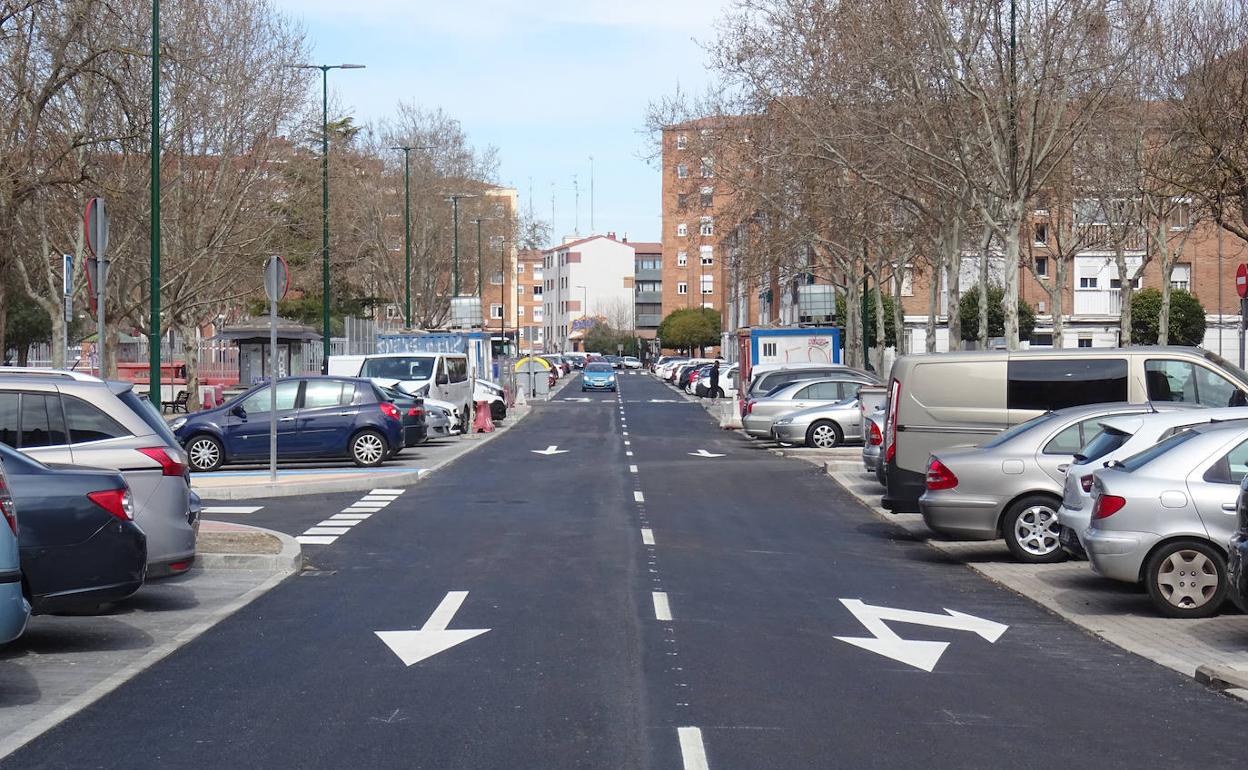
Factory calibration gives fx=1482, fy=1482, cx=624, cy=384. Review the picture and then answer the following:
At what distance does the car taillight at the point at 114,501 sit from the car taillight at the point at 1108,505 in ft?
23.7

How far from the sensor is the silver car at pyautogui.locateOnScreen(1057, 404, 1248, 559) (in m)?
12.3

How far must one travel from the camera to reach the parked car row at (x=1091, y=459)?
450 inches

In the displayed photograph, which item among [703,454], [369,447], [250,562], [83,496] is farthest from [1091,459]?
[703,454]

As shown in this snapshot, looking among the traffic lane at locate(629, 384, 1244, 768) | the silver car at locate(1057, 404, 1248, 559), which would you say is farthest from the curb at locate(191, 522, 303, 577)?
the silver car at locate(1057, 404, 1248, 559)

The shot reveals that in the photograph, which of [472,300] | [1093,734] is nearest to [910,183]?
[1093,734]

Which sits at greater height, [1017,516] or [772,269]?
[772,269]

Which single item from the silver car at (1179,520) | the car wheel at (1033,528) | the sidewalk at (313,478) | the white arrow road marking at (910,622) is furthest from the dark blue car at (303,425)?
the silver car at (1179,520)

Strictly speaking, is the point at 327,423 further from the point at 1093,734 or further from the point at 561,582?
the point at 1093,734

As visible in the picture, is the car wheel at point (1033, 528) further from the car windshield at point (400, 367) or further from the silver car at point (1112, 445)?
the car windshield at point (400, 367)

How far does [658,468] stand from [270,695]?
19.2 meters

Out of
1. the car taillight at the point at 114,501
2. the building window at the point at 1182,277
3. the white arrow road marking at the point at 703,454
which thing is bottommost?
the white arrow road marking at the point at 703,454

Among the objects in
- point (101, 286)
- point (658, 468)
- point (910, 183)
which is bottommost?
point (658, 468)

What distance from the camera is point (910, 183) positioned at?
31719mm

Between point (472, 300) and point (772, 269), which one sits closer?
point (772, 269)
